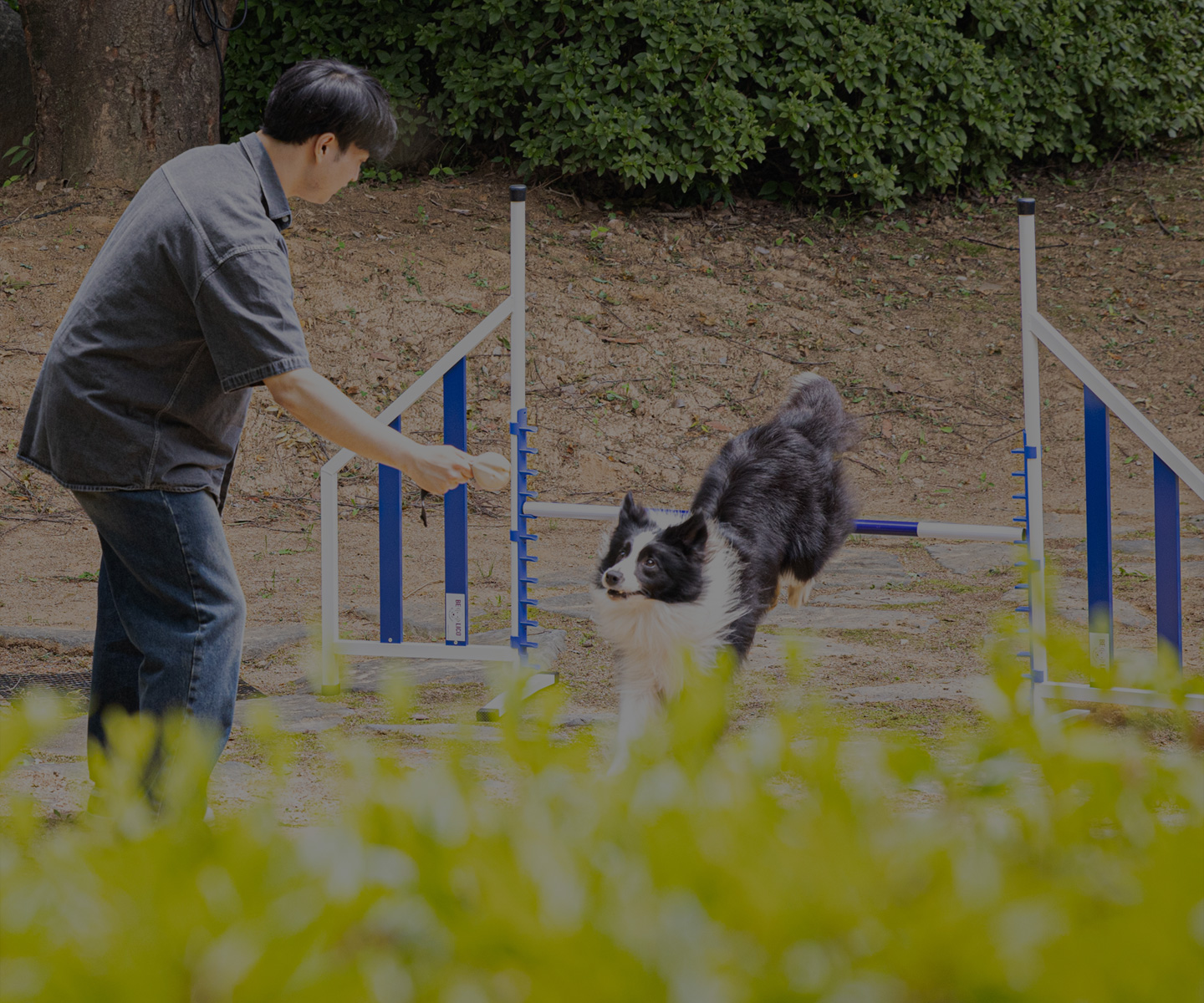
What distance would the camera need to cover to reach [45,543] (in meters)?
6.21

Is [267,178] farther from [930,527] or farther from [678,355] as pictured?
[678,355]

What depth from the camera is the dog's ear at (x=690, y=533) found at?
3.72m

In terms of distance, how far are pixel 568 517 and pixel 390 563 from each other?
65 cm

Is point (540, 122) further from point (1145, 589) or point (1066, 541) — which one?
point (1145, 589)

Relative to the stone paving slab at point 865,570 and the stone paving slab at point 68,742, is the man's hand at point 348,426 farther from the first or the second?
the stone paving slab at point 865,570

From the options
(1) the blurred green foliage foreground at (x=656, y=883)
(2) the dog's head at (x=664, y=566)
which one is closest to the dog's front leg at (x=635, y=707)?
(2) the dog's head at (x=664, y=566)

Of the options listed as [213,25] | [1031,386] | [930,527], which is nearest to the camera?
[1031,386]

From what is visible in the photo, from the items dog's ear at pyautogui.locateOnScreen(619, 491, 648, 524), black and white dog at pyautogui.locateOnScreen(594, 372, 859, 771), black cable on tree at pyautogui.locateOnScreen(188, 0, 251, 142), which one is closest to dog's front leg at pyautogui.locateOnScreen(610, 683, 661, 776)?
black and white dog at pyautogui.locateOnScreen(594, 372, 859, 771)

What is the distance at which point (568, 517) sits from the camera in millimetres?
4383

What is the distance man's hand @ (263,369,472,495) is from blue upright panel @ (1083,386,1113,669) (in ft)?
7.46

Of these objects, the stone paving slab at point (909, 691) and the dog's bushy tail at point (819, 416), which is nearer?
the stone paving slab at point (909, 691)

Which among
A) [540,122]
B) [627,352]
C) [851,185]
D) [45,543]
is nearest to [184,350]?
[45,543]

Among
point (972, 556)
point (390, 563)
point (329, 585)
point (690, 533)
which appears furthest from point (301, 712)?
point (972, 556)

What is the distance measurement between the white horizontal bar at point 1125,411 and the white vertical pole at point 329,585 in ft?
8.05
